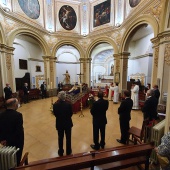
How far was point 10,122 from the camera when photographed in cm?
190

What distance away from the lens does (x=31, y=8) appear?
10031 millimetres

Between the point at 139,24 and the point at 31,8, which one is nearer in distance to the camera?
the point at 139,24

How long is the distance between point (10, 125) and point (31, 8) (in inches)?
468

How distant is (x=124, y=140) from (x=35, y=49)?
14.1 metres

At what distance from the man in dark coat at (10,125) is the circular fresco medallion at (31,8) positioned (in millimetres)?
10768

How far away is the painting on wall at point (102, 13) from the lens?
36.3 feet

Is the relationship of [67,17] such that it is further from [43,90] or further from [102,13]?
[43,90]

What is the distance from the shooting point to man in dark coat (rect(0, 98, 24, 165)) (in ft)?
6.22

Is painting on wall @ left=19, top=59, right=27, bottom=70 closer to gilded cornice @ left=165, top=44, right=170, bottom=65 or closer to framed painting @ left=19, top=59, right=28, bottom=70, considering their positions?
framed painting @ left=19, top=59, right=28, bottom=70

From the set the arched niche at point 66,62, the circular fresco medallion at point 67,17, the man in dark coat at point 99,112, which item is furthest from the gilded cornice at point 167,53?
the arched niche at point 66,62

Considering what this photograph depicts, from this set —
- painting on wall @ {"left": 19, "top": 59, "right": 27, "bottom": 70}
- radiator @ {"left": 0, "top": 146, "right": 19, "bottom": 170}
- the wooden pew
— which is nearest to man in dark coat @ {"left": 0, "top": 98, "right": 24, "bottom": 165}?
radiator @ {"left": 0, "top": 146, "right": 19, "bottom": 170}

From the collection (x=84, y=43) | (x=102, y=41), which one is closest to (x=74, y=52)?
(x=84, y=43)

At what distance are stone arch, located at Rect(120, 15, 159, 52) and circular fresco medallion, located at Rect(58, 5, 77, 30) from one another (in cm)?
671

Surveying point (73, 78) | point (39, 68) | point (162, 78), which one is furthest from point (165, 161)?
point (73, 78)
